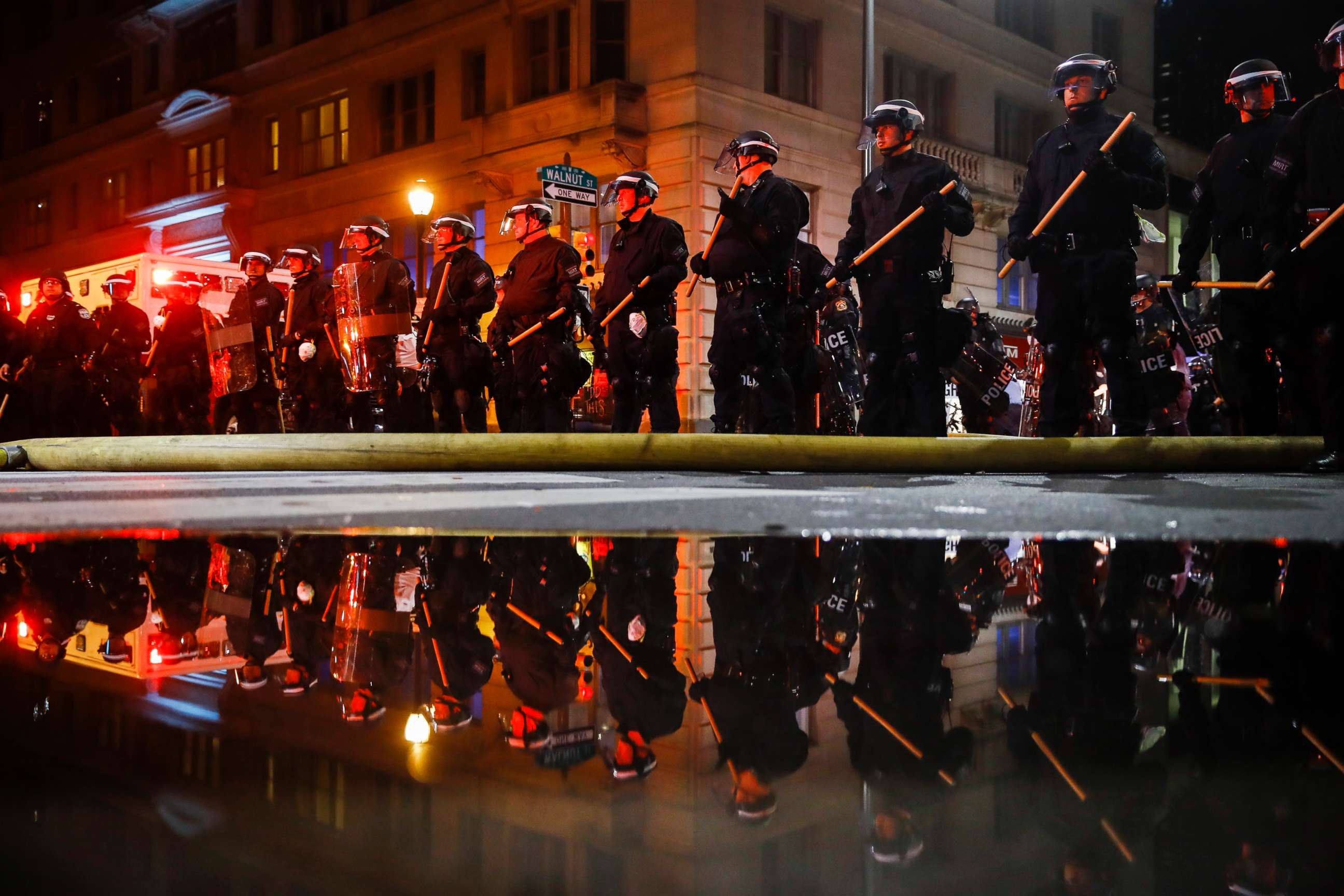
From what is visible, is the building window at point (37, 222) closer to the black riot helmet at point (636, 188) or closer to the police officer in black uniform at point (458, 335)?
the police officer in black uniform at point (458, 335)

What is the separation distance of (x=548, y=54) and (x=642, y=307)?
12253 mm

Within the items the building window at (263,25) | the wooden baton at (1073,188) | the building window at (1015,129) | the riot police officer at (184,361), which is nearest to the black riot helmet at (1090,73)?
the wooden baton at (1073,188)

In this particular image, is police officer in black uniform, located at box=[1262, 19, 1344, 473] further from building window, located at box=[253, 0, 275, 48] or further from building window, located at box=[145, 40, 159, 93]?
building window, located at box=[145, 40, 159, 93]

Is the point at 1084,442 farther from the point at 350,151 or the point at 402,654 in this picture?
the point at 350,151

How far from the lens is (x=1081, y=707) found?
1124mm

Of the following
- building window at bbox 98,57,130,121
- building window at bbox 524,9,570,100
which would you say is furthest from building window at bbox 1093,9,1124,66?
building window at bbox 98,57,130,121

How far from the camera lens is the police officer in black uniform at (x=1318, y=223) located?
227 inches

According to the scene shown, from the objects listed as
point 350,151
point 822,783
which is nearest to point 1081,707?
point 822,783

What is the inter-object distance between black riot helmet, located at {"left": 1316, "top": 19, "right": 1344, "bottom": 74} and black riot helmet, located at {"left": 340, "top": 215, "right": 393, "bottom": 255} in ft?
22.2

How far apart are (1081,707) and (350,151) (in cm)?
2335

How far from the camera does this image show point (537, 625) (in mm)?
1645

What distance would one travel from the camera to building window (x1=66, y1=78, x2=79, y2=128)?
101 feet

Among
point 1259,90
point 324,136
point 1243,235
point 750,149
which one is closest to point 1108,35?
point 324,136

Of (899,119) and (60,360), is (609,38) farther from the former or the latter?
(899,119)
